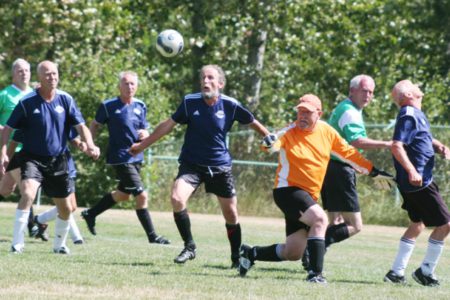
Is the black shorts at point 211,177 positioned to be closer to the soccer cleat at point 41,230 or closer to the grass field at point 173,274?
the grass field at point 173,274

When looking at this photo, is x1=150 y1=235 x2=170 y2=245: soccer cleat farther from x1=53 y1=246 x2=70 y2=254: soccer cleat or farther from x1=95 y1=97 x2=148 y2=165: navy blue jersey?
x1=53 y1=246 x2=70 y2=254: soccer cleat

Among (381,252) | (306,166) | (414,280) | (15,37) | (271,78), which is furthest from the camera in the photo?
(271,78)

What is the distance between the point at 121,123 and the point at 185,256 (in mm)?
3945

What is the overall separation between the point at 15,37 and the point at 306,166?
19.6 metres

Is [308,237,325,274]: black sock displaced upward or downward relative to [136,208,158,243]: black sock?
upward

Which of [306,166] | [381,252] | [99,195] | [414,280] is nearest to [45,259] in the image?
[306,166]

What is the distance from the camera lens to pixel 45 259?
1072 cm

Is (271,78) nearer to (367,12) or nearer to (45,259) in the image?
(367,12)

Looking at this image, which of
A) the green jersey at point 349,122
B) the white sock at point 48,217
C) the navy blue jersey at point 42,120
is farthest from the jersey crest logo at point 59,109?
the green jersey at point 349,122

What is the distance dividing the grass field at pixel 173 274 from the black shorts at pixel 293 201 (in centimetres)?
59

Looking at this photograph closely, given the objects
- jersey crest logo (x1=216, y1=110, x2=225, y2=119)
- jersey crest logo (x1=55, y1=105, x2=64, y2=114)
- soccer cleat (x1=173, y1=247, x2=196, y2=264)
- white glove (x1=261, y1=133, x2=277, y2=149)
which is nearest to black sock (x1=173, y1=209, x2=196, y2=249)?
soccer cleat (x1=173, y1=247, x2=196, y2=264)

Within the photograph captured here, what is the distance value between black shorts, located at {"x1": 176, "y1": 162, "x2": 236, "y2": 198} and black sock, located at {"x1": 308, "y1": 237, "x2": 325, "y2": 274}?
167cm

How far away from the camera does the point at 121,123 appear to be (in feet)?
47.4

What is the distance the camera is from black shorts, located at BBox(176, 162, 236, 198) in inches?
430
